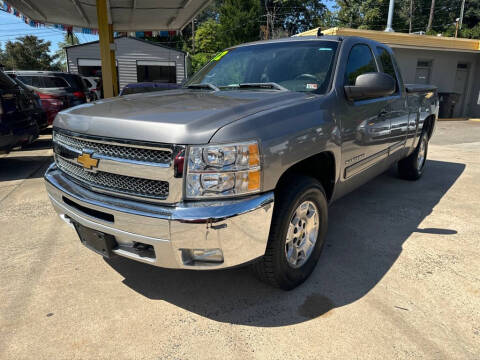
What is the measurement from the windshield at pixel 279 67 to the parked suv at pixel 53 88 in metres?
7.18

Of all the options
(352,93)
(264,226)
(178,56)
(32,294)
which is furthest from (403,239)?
(178,56)

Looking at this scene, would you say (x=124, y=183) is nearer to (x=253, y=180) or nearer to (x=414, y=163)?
(x=253, y=180)

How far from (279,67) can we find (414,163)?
129 inches

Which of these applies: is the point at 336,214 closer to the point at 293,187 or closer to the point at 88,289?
the point at 293,187

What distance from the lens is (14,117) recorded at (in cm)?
582

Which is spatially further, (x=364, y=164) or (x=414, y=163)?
(x=414, y=163)

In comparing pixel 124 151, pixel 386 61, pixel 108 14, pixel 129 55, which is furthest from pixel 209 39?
pixel 124 151

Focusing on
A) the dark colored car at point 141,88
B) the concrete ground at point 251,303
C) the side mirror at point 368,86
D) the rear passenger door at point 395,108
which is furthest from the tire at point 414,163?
the dark colored car at point 141,88

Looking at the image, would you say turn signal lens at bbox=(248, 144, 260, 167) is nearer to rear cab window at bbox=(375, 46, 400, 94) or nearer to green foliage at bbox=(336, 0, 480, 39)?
→ rear cab window at bbox=(375, 46, 400, 94)

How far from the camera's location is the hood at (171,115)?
79.6 inches

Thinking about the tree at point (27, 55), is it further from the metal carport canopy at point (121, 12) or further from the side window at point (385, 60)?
the side window at point (385, 60)

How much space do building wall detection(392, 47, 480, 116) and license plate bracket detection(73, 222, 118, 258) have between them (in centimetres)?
1559

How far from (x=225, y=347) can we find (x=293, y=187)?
110cm

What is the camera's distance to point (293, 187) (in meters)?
2.45
